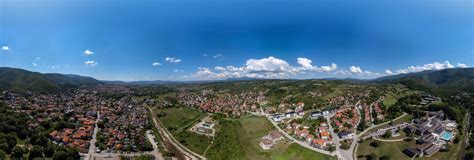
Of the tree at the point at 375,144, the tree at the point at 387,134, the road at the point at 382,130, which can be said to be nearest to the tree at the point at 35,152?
the tree at the point at 375,144

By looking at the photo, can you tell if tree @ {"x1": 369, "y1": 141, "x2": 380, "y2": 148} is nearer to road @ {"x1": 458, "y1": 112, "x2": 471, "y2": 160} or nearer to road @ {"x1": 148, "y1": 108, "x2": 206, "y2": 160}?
road @ {"x1": 458, "y1": 112, "x2": 471, "y2": 160}

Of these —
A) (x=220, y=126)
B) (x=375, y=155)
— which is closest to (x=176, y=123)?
(x=220, y=126)

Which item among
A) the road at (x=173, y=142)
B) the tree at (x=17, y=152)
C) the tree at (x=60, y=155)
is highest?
the tree at (x=17, y=152)

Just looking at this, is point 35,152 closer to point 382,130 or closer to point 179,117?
point 179,117

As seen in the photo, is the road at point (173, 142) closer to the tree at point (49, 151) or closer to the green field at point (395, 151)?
the tree at point (49, 151)

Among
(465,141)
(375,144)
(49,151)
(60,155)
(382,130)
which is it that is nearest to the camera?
(60,155)

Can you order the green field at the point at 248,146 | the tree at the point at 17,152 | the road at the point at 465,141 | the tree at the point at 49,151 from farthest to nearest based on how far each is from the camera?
the tree at the point at 49,151
the green field at the point at 248,146
the tree at the point at 17,152
the road at the point at 465,141

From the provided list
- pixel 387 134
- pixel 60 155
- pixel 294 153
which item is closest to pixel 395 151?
pixel 387 134
